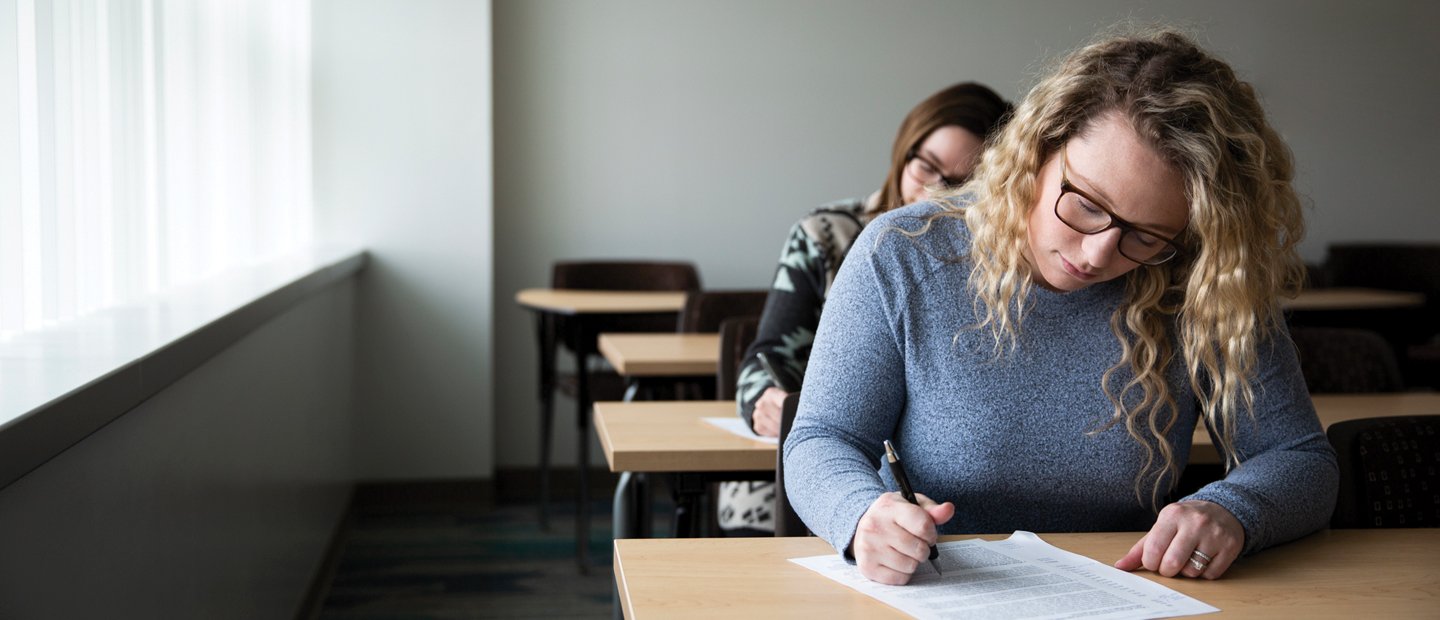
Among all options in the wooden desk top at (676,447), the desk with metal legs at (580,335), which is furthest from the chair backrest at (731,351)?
the desk with metal legs at (580,335)

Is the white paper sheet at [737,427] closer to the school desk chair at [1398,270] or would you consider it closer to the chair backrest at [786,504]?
the chair backrest at [786,504]

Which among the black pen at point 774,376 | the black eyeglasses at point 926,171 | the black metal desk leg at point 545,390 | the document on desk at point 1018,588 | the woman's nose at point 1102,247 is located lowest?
the black metal desk leg at point 545,390

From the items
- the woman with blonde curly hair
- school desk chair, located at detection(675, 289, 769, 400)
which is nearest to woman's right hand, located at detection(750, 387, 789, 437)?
the woman with blonde curly hair

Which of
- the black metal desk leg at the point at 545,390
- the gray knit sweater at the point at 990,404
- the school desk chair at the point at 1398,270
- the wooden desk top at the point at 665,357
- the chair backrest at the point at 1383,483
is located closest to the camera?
the gray knit sweater at the point at 990,404

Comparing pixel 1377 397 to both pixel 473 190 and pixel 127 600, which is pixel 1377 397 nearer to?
pixel 127 600

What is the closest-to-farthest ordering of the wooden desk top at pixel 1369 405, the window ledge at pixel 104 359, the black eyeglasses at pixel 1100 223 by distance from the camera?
the window ledge at pixel 104 359, the black eyeglasses at pixel 1100 223, the wooden desk top at pixel 1369 405

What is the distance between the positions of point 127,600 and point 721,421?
1046 mm

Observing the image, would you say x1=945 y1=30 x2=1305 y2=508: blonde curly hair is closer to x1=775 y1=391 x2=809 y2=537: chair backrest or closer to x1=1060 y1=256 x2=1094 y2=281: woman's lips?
x1=1060 y1=256 x2=1094 y2=281: woman's lips

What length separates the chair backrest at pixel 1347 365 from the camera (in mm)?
2848

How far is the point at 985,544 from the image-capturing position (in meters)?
1.37

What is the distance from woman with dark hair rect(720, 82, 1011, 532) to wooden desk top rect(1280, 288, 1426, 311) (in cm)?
252

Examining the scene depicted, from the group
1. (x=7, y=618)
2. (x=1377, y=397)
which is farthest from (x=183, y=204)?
(x=1377, y=397)

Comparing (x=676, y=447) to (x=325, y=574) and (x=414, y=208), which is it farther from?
(x=414, y=208)

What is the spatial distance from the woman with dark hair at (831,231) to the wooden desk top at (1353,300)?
2.52 m
